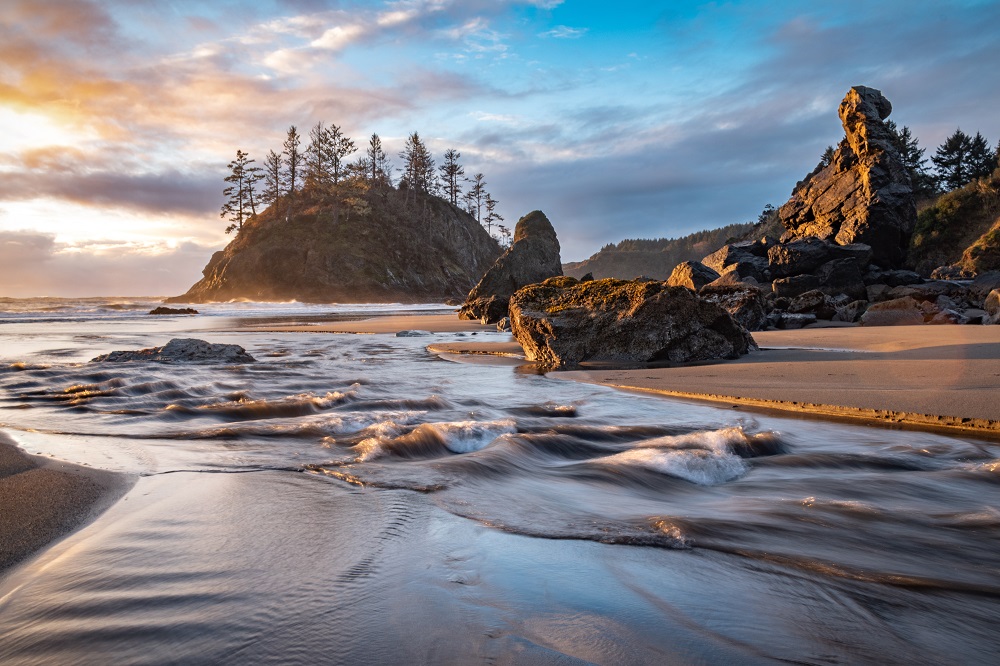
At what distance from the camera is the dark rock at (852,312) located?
1414 cm

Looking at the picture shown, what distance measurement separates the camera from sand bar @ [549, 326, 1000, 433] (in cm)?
445

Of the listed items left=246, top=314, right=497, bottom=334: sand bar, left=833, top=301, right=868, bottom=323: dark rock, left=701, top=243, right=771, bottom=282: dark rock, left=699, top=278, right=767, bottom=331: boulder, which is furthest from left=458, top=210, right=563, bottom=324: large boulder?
left=833, top=301, right=868, bottom=323: dark rock

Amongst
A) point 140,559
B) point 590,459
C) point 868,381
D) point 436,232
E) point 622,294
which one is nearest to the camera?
point 140,559

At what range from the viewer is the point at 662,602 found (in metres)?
1.83

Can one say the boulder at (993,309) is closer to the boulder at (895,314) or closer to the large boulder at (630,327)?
the boulder at (895,314)

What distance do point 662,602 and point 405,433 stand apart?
9.14 feet

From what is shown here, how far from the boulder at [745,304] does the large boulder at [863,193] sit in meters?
13.1

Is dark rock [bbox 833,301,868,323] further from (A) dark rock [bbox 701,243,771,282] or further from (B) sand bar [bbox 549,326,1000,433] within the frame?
(B) sand bar [bbox 549,326,1000,433]

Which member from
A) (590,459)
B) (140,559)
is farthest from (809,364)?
(140,559)

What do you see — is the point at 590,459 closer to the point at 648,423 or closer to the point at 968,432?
the point at 648,423

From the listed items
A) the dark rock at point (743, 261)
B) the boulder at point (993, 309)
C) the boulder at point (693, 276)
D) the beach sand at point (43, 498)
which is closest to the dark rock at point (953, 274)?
the dark rock at point (743, 261)

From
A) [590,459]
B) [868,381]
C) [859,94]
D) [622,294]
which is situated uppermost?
[859,94]

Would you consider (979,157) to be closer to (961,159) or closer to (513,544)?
(961,159)

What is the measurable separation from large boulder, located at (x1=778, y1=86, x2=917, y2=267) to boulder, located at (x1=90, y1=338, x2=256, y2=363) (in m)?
23.6
